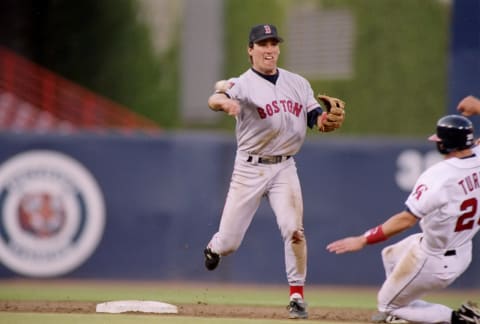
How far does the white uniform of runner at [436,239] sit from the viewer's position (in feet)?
26.0

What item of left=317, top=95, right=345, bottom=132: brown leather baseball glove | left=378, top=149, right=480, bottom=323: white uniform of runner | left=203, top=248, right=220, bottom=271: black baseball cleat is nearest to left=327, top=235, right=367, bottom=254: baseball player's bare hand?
left=378, top=149, right=480, bottom=323: white uniform of runner

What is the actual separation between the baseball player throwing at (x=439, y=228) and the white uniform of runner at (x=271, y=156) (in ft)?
3.11

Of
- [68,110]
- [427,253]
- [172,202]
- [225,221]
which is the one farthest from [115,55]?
[427,253]

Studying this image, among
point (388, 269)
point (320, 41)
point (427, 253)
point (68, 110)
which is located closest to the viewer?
point (427, 253)

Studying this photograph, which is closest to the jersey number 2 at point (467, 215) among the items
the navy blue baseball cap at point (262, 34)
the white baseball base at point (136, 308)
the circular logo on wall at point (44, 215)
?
the navy blue baseball cap at point (262, 34)

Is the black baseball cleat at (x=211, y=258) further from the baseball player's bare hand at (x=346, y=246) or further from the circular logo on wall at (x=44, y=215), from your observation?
the circular logo on wall at (x=44, y=215)

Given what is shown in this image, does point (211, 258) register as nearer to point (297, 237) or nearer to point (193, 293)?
point (297, 237)

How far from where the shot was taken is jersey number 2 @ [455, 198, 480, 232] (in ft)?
26.2

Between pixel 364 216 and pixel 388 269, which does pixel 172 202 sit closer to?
pixel 364 216

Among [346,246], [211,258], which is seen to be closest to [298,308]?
[211,258]

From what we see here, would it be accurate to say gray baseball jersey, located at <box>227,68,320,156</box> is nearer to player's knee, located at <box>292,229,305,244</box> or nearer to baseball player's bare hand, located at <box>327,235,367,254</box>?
player's knee, located at <box>292,229,305,244</box>

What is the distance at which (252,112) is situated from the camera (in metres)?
9.09

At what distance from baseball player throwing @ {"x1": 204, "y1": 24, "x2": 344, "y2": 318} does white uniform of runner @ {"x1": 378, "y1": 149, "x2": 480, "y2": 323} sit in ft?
3.09

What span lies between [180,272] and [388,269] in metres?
4.42
